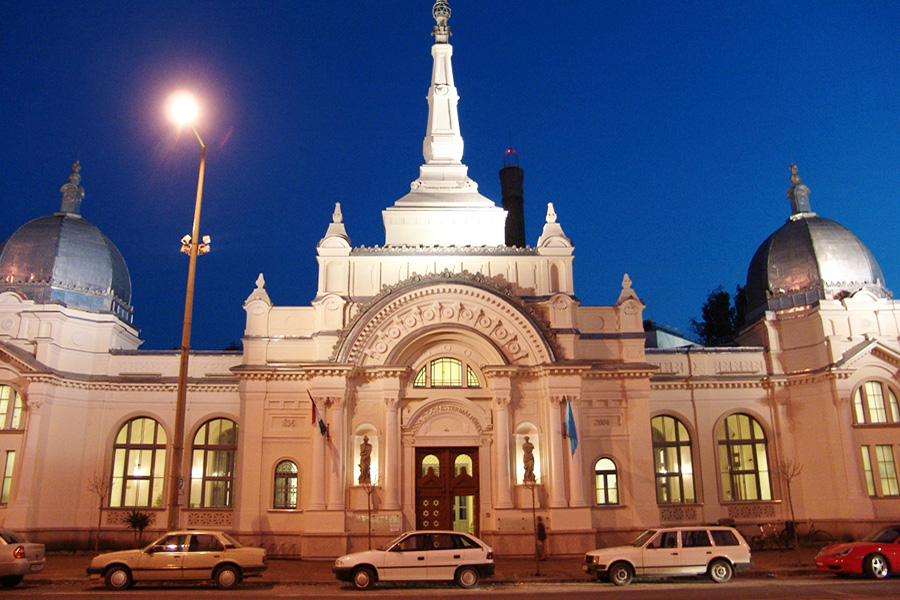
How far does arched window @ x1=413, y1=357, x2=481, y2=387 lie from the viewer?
32219 mm

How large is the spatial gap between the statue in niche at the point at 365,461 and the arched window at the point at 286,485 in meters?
3.02

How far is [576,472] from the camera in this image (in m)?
29.9

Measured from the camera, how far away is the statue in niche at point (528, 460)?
99.1 ft

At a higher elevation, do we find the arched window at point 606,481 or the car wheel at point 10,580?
the arched window at point 606,481

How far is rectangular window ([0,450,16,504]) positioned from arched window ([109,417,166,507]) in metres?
4.04

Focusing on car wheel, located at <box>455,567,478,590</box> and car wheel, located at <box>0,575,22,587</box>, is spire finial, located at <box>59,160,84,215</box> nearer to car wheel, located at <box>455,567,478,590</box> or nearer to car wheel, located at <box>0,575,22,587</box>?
car wheel, located at <box>0,575,22,587</box>

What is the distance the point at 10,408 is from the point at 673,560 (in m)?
28.4

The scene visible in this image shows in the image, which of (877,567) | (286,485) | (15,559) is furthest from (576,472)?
(15,559)

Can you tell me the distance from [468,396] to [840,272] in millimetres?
19549

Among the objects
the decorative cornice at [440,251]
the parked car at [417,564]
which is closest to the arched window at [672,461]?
the decorative cornice at [440,251]

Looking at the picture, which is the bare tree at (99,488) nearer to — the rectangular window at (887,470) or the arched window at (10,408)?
the arched window at (10,408)

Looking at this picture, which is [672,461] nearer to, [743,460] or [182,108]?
[743,460]

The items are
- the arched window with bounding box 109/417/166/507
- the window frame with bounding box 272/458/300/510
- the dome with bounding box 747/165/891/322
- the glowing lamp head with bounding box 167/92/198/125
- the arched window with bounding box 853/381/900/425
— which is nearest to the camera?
the glowing lamp head with bounding box 167/92/198/125

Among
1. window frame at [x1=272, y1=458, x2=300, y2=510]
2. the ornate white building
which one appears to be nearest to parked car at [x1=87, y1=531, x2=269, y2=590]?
the ornate white building
